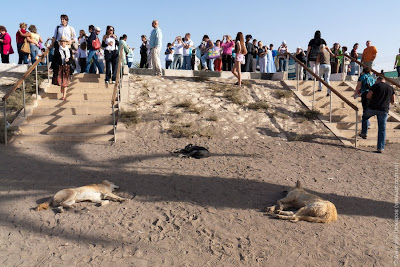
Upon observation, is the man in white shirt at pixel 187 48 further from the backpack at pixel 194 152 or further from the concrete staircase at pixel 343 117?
the backpack at pixel 194 152

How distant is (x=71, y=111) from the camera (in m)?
10.5

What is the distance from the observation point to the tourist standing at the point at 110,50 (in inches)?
488

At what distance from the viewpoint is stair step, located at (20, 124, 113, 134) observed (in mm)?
9509

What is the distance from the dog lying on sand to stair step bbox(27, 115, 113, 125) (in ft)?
13.7

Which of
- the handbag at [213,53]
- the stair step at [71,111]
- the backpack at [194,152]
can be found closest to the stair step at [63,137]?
the stair step at [71,111]

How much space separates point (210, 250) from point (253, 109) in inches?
285

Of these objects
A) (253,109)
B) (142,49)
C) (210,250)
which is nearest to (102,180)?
(210,250)

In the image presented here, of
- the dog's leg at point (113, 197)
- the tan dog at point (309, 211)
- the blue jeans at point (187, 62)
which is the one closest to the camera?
the tan dog at point (309, 211)

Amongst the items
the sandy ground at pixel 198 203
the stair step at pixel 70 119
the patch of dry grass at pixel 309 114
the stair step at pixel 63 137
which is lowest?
the sandy ground at pixel 198 203

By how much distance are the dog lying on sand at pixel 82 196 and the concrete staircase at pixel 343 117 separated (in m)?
6.21

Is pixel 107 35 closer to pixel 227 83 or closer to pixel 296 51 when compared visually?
pixel 227 83

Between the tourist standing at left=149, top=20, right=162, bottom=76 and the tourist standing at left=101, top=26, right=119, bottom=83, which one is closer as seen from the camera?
the tourist standing at left=101, top=26, right=119, bottom=83

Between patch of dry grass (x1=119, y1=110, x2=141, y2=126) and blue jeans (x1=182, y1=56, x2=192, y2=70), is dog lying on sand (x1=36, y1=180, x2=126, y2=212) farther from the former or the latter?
blue jeans (x1=182, y1=56, x2=192, y2=70)

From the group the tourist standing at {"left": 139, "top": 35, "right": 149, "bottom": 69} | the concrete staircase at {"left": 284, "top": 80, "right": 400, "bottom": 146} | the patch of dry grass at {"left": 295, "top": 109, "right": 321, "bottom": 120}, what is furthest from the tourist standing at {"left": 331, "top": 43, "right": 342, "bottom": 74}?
the tourist standing at {"left": 139, "top": 35, "right": 149, "bottom": 69}
